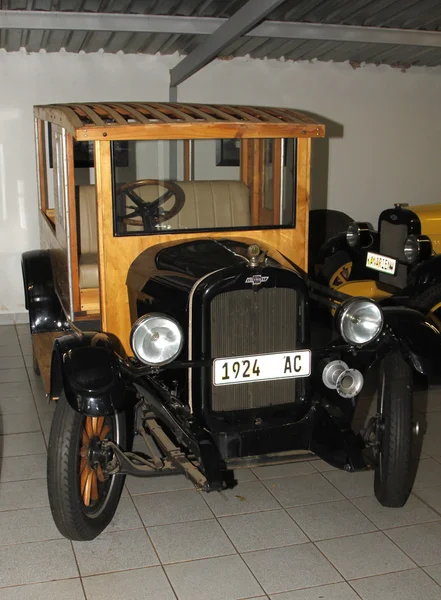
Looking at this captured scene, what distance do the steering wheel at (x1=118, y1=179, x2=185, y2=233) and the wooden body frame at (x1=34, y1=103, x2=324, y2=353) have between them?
0.24ft

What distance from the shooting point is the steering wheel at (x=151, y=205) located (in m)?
3.54

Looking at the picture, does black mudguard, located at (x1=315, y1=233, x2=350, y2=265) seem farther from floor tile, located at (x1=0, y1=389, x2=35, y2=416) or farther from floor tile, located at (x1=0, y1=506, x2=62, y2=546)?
floor tile, located at (x1=0, y1=506, x2=62, y2=546)

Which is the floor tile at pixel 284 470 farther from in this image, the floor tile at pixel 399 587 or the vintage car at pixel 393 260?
the vintage car at pixel 393 260

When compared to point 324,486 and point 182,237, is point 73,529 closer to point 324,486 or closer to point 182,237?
point 324,486

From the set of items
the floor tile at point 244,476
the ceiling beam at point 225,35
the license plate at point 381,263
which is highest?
the ceiling beam at point 225,35

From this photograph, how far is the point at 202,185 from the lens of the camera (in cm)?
370

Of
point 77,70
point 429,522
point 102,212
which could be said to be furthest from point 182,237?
point 77,70

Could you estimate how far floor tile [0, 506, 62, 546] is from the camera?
3.04 metres

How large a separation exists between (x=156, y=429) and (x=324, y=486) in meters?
0.91

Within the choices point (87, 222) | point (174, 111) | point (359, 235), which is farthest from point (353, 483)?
point (359, 235)

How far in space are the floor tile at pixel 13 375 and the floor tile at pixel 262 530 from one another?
2417mm

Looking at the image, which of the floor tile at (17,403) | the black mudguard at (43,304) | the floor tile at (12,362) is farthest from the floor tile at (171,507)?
the floor tile at (12,362)

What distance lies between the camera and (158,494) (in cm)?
346

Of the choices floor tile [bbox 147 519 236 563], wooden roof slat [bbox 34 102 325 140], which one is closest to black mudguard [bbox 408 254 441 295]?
wooden roof slat [bbox 34 102 325 140]
